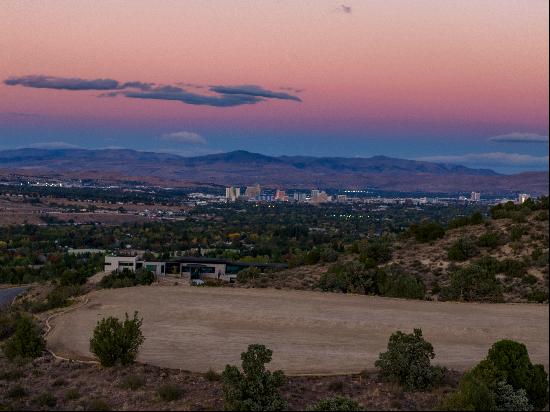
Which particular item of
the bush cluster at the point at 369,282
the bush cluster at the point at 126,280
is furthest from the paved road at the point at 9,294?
the bush cluster at the point at 369,282

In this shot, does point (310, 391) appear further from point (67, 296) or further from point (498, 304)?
point (67, 296)

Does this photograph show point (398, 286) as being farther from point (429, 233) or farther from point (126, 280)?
point (126, 280)

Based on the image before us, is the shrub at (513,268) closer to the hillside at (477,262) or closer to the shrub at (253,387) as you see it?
the hillside at (477,262)

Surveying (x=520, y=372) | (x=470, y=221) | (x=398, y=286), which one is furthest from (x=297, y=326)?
(x=470, y=221)

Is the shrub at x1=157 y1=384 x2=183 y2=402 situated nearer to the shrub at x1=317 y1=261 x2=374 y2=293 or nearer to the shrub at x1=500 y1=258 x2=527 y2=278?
the shrub at x1=317 y1=261 x2=374 y2=293

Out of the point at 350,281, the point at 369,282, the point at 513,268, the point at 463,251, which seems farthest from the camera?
the point at 463,251

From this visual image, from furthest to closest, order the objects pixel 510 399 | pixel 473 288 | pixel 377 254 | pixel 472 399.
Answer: pixel 377 254, pixel 473 288, pixel 510 399, pixel 472 399

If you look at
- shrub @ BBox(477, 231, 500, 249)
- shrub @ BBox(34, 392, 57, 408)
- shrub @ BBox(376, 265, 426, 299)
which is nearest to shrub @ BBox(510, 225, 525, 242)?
shrub @ BBox(477, 231, 500, 249)
